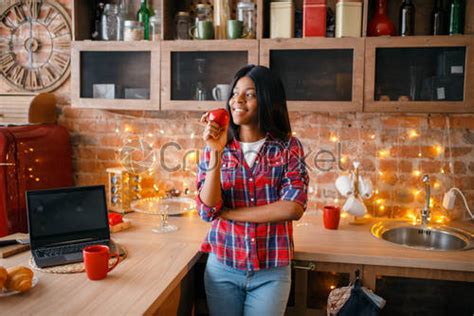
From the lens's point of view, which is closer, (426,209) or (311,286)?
(311,286)

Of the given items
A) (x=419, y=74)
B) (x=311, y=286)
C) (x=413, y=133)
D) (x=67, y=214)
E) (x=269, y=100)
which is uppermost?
(x=419, y=74)

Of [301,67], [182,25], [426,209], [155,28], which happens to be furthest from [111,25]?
[426,209]

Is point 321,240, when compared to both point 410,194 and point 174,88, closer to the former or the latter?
point 410,194

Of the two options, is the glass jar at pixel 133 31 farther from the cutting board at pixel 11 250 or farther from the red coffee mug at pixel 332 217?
the red coffee mug at pixel 332 217

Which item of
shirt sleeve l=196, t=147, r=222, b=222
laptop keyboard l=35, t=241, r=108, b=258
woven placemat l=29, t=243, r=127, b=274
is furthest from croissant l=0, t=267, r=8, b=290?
shirt sleeve l=196, t=147, r=222, b=222

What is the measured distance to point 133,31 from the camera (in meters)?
2.55

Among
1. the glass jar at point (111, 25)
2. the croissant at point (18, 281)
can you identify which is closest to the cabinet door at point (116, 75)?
the glass jar at point (111, 25)

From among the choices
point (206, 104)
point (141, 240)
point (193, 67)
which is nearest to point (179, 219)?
point (141, 240)

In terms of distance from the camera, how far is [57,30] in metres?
2.94

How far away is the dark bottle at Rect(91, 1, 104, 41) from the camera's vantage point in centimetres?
269

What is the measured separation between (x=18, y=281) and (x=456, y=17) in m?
2.13

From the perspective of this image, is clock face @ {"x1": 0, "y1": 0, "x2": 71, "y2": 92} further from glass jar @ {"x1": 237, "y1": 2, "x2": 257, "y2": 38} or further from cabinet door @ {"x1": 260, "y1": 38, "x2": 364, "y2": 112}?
cabinet door @ {"x1": 260, "y1": 38, "x2": 364, "y2": 112}

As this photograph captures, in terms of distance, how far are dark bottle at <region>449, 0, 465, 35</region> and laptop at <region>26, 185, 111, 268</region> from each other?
5.73 feet

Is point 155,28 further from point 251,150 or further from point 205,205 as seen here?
point 205,205
